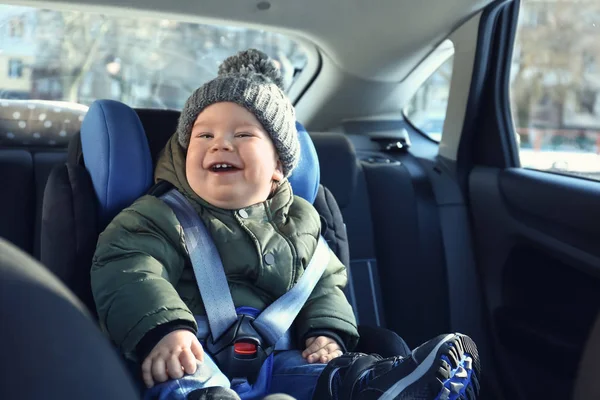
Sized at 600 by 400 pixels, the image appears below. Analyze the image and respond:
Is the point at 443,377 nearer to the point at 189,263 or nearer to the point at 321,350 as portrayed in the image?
the point at 321,350

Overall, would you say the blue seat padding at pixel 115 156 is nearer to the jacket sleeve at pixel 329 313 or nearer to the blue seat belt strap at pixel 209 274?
the blue seat belt strap at pixel 209 274

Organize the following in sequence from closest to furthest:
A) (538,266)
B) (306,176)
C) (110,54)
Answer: (306,176) → (538,266) → (110,54)

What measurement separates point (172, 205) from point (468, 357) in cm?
90

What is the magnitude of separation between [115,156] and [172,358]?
0.69 metres

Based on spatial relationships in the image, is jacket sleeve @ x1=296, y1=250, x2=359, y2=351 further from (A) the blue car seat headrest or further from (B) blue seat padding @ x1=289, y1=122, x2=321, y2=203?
(A) the blue car seat headrest

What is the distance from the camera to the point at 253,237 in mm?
1968

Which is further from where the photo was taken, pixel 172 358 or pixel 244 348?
pixel 244 348

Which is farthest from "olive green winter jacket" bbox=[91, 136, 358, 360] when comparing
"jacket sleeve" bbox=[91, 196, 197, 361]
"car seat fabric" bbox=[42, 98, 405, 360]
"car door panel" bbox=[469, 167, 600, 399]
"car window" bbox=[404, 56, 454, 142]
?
"car window" bbox=[404, 56, 454, 142]

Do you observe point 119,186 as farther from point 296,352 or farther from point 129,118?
point 296,352

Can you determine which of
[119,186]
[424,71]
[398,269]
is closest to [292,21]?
[424,71]

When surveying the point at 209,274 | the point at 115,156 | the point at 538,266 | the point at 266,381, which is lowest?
the point at 538,266

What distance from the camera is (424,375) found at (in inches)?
57.5

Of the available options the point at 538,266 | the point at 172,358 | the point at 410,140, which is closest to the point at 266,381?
the point at 172,358

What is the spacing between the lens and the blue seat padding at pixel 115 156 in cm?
204
